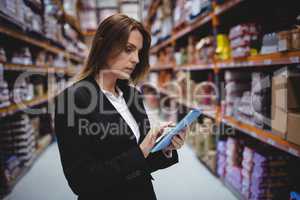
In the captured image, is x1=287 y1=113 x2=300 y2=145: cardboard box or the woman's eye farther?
x1=287 y1=113 x2=300 y2=145: cardboard box

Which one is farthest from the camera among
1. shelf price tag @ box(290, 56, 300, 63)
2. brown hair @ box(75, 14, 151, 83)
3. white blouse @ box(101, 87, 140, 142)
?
shelf price tag @ box(290, 56, 300, 63)

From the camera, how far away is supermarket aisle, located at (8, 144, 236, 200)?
92.7 inches

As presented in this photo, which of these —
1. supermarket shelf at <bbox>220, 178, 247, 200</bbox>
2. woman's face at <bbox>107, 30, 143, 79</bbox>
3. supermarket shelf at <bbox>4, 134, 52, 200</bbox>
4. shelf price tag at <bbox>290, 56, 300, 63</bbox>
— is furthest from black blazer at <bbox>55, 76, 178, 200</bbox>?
supermarket shelf at <bbox>4, 134, 52, 200</bbox>

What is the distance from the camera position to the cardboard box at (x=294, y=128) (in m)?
1.42

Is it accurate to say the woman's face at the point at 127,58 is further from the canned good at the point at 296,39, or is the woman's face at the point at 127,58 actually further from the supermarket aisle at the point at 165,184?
the supermarket aisle at the point at 165,184

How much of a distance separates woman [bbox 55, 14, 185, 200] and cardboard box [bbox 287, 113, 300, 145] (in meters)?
0.68

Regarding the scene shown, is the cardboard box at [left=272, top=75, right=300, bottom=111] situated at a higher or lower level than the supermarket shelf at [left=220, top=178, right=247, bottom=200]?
higher

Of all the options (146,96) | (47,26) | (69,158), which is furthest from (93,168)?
(146,96)

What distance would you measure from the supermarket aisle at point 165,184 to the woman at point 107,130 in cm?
121

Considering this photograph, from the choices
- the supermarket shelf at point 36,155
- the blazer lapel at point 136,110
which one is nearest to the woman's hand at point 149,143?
the blazer lapel at point 136,110

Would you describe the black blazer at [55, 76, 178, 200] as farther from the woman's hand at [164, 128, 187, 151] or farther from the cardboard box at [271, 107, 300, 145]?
the cardboard box at [271, 107, 300, 145]

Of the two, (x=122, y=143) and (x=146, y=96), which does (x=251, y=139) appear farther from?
(x=146, y=96)

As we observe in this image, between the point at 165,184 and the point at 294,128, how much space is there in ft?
4.79

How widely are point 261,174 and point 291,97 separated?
65 centimetres
